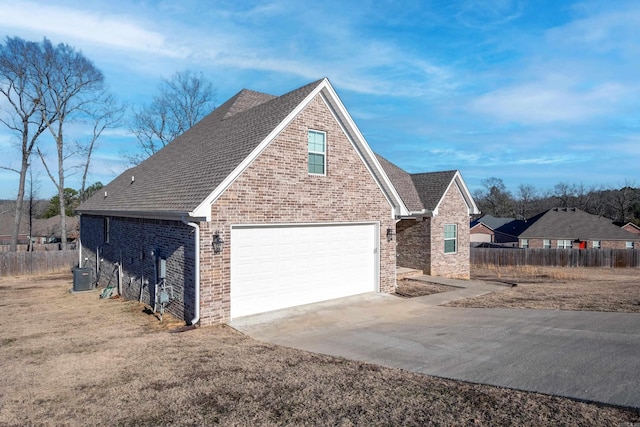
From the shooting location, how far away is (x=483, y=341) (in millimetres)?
8164

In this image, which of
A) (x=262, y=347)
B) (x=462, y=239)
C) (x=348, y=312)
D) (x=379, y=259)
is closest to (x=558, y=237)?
(x=462, y=239)

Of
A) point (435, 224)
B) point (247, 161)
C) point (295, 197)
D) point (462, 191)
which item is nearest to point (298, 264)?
point (295, 197)

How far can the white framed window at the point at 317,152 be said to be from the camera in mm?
12172

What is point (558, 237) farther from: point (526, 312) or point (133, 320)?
point (133, 320)

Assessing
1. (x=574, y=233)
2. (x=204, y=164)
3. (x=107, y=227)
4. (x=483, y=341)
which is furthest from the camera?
(x=574, y=233)

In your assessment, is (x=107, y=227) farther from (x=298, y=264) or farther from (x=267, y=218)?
(x=298, y=264)

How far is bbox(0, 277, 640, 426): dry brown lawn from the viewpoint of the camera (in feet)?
16.3

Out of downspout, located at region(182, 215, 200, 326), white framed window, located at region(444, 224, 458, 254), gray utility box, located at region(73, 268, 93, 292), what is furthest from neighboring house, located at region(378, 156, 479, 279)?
gray utility box, located at region(73, 268, 93, 292)

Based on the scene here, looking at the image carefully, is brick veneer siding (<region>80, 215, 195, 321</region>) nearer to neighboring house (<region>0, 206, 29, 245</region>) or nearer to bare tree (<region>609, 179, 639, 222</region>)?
neighboring house (<region>0, 206, 29, 245</region>)

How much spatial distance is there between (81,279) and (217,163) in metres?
9.31

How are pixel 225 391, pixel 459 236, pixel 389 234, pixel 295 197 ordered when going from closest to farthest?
pixel 225 391
pixel 295 197
pixel 389 234
pixel 459 236

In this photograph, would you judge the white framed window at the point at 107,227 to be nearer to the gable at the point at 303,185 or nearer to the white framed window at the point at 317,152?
the gable at the point at 303,185

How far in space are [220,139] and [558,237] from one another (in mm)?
41191

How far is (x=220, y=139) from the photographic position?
45.6 ft
